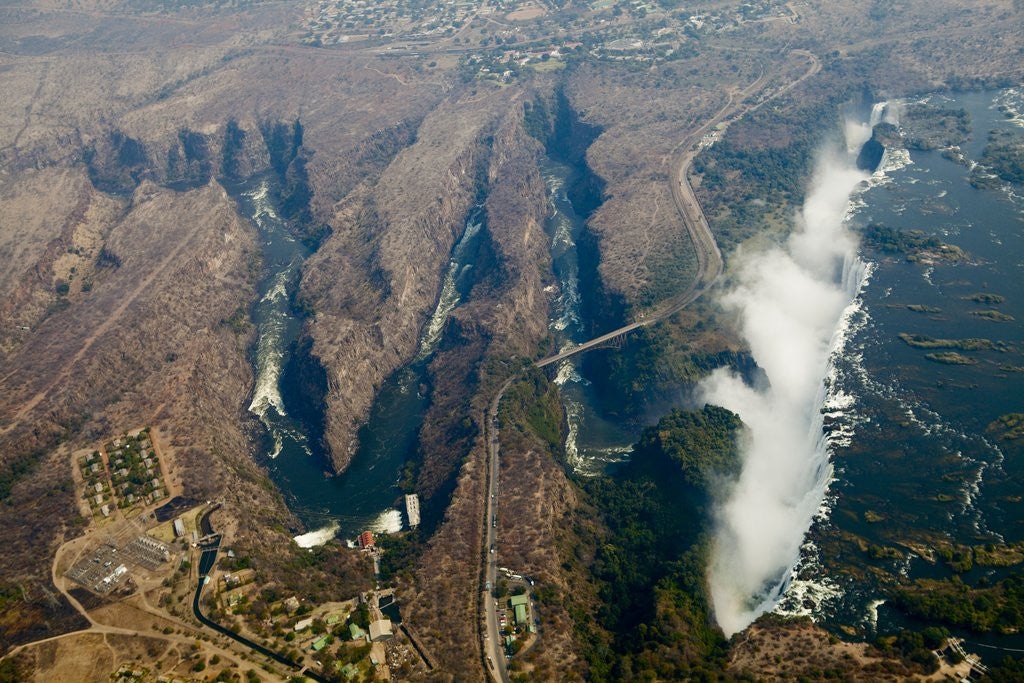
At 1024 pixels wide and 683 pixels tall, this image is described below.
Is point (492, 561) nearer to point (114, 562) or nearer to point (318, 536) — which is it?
point (318, 536)

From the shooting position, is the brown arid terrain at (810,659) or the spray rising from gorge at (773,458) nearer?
the brown arid terrain at (810,659)

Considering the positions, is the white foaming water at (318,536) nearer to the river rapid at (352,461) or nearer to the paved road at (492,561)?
the river rapid at (352,461)

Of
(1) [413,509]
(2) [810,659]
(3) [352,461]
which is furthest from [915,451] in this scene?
(3) [352,461]

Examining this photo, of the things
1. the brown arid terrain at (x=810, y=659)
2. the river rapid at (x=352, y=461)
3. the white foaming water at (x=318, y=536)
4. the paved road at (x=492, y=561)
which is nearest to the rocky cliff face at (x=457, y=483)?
the paved road at (x=492, y=561)

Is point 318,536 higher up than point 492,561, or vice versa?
point 492,561

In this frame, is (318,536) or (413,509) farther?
(413,509)

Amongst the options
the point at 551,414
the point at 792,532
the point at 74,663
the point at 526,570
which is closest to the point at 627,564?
the point at 526,570

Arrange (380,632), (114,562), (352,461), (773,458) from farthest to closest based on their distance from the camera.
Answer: (352,461)
(773,458)
(114,562)
(380,632)

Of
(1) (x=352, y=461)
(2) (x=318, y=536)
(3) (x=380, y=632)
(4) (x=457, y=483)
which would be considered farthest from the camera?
(1) (x=352, y=461)

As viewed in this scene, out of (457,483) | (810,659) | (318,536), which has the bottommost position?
(318,536)

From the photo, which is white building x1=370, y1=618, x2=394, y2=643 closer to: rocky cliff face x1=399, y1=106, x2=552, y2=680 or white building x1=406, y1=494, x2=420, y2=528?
rocky cliff face x1=399, y1=106, x2=552, y2=680
